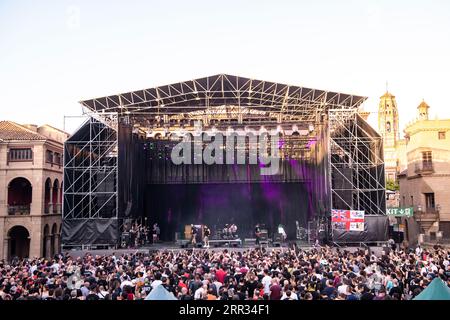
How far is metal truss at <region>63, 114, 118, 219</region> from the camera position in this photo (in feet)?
82.7

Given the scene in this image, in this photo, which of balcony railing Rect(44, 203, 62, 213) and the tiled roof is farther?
balcony railing Rect(44, 203, 62, 213)

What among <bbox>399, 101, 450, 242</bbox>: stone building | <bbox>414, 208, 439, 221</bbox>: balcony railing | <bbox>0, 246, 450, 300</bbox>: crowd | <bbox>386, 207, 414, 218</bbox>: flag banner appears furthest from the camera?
<bbox>399, 101, 450, 242</bbox>: stone building

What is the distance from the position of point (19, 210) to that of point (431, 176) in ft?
100

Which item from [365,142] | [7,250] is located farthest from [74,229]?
[365,142]

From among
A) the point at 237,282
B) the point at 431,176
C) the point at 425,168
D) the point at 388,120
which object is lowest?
the point at 237,282

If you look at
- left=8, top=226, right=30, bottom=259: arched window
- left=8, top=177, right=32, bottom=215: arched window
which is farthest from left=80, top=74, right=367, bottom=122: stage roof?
left=8, top=226, right=30, bottom=259: arched window

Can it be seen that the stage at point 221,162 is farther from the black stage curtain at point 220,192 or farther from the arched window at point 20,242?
the arched window at point 20,242

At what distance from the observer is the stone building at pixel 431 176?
33.8 metres

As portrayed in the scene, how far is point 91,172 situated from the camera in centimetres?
2645

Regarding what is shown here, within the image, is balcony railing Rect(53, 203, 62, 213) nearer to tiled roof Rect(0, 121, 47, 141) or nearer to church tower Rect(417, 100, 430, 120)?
tiled roof Rect(0, 121, 47, 141)

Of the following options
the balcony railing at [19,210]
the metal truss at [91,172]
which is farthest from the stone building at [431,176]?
the balcony railing at [19,210]

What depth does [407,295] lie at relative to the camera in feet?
37.3

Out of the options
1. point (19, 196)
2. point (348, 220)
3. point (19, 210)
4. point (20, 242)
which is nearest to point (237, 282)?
point (348, 220)

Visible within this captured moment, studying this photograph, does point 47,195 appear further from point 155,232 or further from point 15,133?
point 155,232
